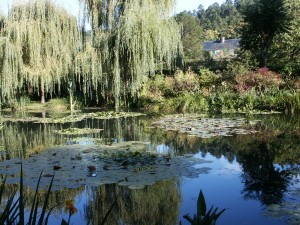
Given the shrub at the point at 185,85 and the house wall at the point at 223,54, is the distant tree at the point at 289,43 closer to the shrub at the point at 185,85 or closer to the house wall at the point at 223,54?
the house wall at the point at 223,54

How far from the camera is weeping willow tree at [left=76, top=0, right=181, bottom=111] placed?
1352 centimetres

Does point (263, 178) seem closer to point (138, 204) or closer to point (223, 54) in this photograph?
point (138, 204)

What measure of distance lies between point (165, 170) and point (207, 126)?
4.70 m

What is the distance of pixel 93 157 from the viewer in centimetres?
641

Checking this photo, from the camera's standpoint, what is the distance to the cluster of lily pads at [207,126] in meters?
8.81

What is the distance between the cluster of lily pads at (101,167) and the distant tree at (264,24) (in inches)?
615

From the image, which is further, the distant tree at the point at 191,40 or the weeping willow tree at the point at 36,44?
the distant tree at the point at 191,40

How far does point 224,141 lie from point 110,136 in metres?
2.96

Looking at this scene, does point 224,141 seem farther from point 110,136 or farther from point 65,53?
point 65,53

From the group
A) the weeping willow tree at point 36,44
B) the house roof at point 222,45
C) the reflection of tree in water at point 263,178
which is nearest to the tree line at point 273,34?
the weeping willow tree at point 36,44

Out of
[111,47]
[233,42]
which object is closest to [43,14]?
[111,47]

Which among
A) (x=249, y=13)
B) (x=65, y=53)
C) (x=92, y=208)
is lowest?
(x=92, y=208)

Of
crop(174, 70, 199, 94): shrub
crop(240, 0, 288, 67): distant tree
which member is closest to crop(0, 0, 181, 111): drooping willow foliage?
crop(174, 70, 199, 94): shrub

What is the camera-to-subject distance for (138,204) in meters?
4.14
